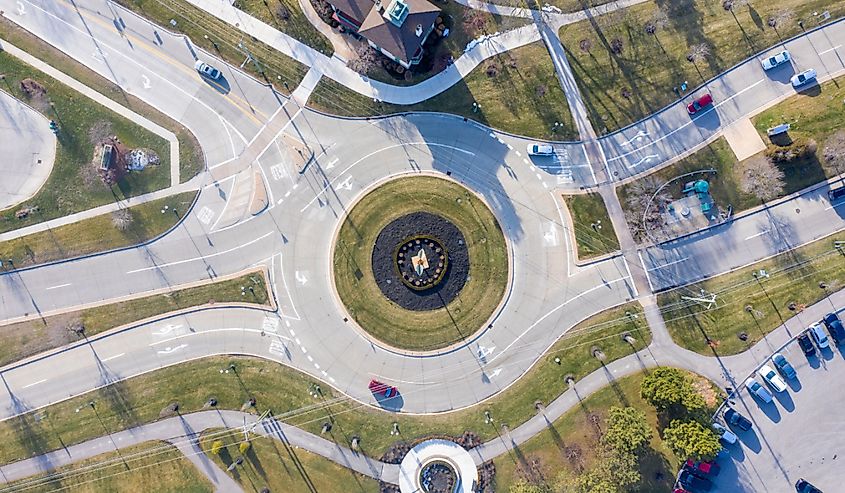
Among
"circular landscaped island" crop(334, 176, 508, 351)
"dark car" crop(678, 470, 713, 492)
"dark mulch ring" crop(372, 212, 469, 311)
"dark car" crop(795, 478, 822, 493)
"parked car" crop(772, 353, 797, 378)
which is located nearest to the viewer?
"dark car" crop(678, 470, 713, 492)

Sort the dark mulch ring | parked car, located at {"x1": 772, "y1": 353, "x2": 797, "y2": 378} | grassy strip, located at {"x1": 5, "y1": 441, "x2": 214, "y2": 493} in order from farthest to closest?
the dark mulch ring < grassy strip, located at {"x1": 5, "y1": 441, "x2": 214, "y2": 493} < parked car, located at {"x1": 772, "y1": 353, "x2": 797, "y2": 378}

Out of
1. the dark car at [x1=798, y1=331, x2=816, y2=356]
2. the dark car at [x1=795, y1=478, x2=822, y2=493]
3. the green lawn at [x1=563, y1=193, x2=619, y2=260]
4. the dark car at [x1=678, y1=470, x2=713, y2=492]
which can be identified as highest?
the green lawn at [x1=563, y1=193, x2=619, y2=260]

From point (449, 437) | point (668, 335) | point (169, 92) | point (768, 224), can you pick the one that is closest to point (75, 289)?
point (169, 92)

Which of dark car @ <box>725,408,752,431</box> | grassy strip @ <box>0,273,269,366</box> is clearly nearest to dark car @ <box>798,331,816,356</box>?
dark car @ <box>725,408,752,431</box>

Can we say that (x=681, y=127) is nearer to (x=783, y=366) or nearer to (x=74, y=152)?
(x=783, y=366)

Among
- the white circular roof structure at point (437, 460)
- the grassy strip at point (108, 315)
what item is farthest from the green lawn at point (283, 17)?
the white circular roof structure at point (437, 460)

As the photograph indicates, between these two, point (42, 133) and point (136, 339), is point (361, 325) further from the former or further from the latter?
point (42, 133)

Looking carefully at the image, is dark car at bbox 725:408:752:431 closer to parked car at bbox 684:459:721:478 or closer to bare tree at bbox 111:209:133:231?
parked car at bbox 684:459:721:478
